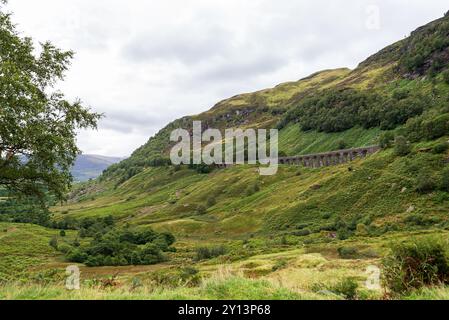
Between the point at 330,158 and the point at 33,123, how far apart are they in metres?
156

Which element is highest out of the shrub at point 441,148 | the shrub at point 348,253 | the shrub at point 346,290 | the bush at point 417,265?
the shrub at point 441,148

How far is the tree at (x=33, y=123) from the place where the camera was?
2236 centimetres

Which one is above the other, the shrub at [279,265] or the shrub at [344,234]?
the shrub at [344,234]

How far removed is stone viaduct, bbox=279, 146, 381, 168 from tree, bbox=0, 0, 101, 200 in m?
126

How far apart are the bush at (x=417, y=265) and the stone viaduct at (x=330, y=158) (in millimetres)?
127295

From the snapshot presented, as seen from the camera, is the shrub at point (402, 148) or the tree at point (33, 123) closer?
the tree at point (33, 123)

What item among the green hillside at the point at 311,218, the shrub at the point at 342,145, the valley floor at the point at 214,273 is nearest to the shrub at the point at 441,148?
the green hillside at the point at 311,218

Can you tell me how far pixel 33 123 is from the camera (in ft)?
78.2

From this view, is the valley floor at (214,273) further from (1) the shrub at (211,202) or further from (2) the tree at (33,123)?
(1) the shrub at (211,202)

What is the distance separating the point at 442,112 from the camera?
5005 inches

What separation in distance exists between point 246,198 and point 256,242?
58.9 m

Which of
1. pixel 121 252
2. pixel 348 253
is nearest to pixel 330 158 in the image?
pixel 121 252
